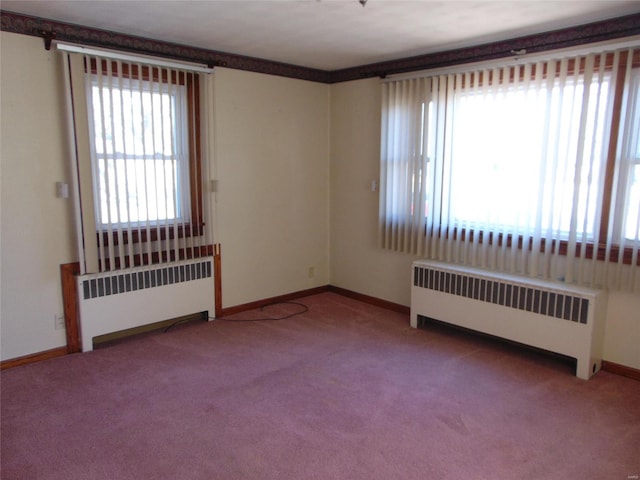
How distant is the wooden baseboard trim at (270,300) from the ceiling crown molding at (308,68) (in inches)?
88.7

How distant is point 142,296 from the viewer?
12.9 feet

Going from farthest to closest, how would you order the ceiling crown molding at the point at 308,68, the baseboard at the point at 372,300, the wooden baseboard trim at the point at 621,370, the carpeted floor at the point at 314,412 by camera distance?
the baseboard at the point at 372,300 < the wooden baseboard trim at the point at 621,370 < the ceiling crown molding at the point at 308,68 < the carpeted floor at the point at 314,412

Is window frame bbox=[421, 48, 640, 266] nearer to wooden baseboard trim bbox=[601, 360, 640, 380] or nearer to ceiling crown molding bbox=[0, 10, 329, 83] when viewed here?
wooden baseboard trim bbox=[601, 360, 640, 380]

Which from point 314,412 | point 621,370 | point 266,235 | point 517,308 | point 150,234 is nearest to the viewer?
point 314,412

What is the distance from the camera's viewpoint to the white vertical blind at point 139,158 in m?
3.48

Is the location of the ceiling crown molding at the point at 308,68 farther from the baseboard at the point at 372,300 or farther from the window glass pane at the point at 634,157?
the baseboard at the point at 372,300

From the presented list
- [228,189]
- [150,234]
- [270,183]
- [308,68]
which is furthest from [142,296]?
[308,68]

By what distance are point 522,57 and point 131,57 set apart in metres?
2.93

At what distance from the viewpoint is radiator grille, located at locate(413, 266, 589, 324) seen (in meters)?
3.29

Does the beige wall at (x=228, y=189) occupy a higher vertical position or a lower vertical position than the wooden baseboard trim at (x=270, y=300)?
higher

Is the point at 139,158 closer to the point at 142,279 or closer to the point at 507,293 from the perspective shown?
the point at 142,279

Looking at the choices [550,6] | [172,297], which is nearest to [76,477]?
[172,297]

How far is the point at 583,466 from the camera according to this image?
7.75 feet

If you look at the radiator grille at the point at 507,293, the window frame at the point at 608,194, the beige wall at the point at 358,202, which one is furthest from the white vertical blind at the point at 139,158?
the window frame at the point at 608,194
